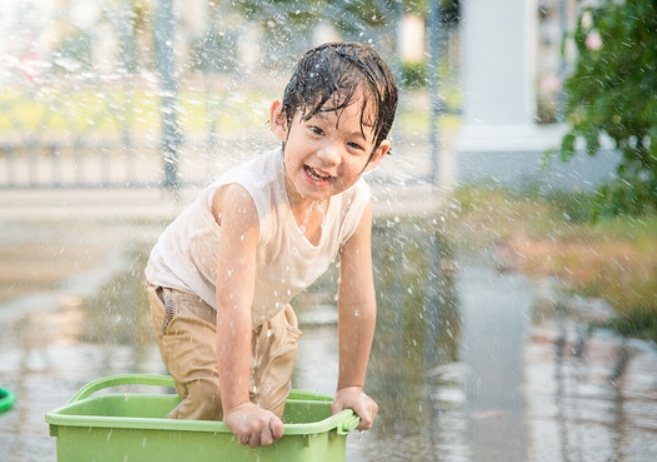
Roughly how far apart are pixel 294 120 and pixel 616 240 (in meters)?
5.31

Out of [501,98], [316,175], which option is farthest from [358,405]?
[501,98]

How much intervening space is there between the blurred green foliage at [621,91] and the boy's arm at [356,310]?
258 cm

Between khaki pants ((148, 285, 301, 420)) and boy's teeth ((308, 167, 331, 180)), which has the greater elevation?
boy's teeth ((308, 167, 331, 180))

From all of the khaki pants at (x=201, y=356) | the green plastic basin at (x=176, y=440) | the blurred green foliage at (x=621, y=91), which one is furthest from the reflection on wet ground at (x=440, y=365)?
→ the green plastic basin at (x=176, y=440)

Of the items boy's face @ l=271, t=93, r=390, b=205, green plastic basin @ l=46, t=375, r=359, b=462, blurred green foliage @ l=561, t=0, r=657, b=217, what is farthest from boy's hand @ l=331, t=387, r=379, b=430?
blurred green foliage @ l=561, t=0, r=657, b=217

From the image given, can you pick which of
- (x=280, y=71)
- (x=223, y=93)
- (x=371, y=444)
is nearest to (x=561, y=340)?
(x=371, y=444)

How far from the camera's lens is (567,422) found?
3.55m

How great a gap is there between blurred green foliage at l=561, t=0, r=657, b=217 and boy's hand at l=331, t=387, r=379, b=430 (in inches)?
110

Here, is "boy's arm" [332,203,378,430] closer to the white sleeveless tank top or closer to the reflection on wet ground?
the white sleeveless tank top

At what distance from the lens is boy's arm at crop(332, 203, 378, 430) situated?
8.68 feet

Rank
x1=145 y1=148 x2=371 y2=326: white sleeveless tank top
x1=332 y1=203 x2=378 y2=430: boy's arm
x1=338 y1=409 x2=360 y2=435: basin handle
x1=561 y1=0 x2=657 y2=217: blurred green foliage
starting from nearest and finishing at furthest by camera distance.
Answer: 1. x1=338 y1=409 x2=360 y2=435: basin handle
2. x1=145 y1=148 x2=371 y2=326: white sleeveless tank top
3. x1=332 y1=203 x2=378 y2=430: boy's arm
4. x1=561 y1=0 x2=657 y2=217: blurred green foliage

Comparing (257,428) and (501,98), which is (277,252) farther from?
(501,98)

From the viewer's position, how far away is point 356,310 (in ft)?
8.75

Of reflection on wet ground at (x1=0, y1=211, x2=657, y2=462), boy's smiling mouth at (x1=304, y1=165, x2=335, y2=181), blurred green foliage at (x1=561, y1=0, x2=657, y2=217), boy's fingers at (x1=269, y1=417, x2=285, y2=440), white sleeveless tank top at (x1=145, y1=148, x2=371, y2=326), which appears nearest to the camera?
boy's fingers at (x1=269, y1=417, x2=285, y2=440)
